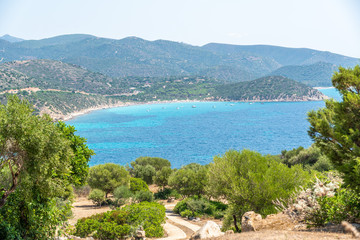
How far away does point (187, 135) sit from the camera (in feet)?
439

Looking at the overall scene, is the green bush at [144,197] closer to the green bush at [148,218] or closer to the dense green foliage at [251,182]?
the green bush at [148,218]

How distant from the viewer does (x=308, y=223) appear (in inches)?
515

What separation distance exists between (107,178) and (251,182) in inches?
1078

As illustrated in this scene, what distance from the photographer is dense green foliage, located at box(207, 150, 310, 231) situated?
19.9m

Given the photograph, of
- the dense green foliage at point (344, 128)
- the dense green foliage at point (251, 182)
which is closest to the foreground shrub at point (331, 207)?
the dense green foliage at point (344, 128)

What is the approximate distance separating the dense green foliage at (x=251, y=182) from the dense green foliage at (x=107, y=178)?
22.5 meters

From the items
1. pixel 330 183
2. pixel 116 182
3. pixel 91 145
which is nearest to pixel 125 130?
pixel 91 145

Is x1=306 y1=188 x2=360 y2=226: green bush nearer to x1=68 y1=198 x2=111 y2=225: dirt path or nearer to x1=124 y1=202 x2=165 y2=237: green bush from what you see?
x1=124 y1=202 x2=165 y2=237: green bush

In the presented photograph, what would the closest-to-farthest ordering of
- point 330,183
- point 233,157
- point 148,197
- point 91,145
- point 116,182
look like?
point 330,183 → point 233,157 → point 148,197 → point 116,182 → point 91,145

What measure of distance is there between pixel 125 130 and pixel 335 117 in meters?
141

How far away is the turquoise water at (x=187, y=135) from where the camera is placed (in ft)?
329

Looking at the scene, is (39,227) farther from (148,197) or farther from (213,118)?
(213,118)

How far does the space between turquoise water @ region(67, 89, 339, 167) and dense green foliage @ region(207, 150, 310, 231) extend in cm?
6206

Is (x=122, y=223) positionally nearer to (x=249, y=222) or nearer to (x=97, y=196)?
(x=249, y=222)
